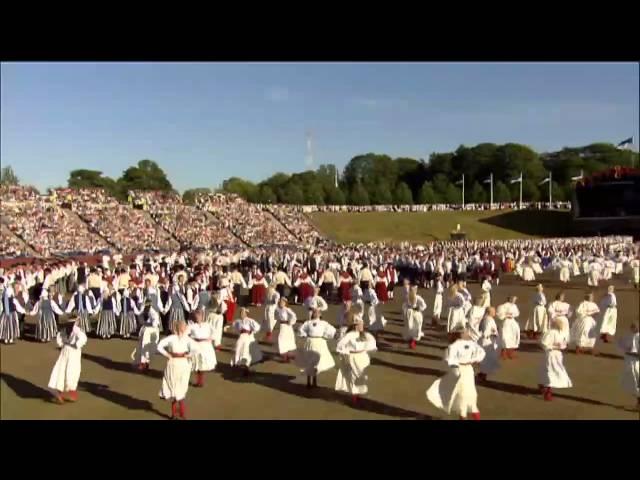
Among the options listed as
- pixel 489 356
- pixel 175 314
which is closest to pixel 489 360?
pixel 489 356

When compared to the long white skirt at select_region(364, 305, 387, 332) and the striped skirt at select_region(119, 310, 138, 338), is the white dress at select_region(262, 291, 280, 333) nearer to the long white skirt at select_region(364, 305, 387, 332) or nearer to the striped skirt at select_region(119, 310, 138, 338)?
the long white skirt at select_region(364, 305, 387, 332)

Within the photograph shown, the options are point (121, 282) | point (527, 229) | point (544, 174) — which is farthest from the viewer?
point (544, 174)

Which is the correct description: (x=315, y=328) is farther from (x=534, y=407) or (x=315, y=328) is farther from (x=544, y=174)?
(x=544, y=174)

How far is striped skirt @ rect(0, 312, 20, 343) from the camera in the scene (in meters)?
15.5

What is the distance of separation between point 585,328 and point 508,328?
1.96 metres

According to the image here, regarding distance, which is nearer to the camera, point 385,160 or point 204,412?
point 204,412

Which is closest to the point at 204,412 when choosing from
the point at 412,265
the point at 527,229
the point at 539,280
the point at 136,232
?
the point at 412,265

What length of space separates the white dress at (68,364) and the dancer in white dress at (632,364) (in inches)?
340

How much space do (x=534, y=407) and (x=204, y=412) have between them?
17.2ft

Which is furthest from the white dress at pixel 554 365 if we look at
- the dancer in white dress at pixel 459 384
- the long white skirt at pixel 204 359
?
the long white skirt at pixel 204 359

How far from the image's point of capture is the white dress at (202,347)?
37.8 feet

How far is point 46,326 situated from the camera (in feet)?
51.6

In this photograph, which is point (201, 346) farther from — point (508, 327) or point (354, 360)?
point (508, 327)

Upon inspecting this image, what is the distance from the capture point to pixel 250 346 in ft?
Answer: 41.5
